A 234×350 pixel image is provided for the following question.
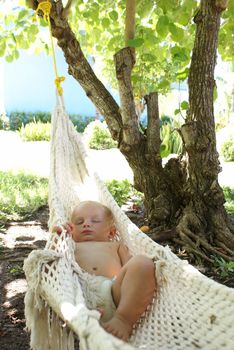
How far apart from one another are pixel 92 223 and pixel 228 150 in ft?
21.2

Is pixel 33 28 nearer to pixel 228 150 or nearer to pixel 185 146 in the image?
pixel 185 146

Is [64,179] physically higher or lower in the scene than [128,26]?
lower

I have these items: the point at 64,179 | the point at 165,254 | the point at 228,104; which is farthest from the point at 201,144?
the point at 228,104

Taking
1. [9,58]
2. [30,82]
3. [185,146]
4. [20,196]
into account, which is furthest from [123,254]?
[30,82]

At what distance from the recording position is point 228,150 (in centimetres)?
795

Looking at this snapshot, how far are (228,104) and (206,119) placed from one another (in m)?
8.13

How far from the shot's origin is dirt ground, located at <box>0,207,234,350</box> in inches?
64.7

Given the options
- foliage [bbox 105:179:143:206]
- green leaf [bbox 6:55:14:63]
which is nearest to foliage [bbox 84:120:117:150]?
foliage [bbox 105:179:143:206]

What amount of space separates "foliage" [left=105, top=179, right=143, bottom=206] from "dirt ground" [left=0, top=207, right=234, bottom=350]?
0.53m

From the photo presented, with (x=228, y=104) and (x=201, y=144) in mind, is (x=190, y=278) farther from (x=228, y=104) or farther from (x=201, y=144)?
(x=228, y=104)

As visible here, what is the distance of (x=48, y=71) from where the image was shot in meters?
13.6

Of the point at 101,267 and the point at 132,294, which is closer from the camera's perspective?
the point at 132,294

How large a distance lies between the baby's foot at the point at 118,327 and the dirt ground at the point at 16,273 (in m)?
0.51

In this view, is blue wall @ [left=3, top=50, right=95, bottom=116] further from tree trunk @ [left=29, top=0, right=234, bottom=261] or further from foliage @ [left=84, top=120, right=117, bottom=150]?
tree trunk @ [left=29, top=0, right=234, bottom=261]
